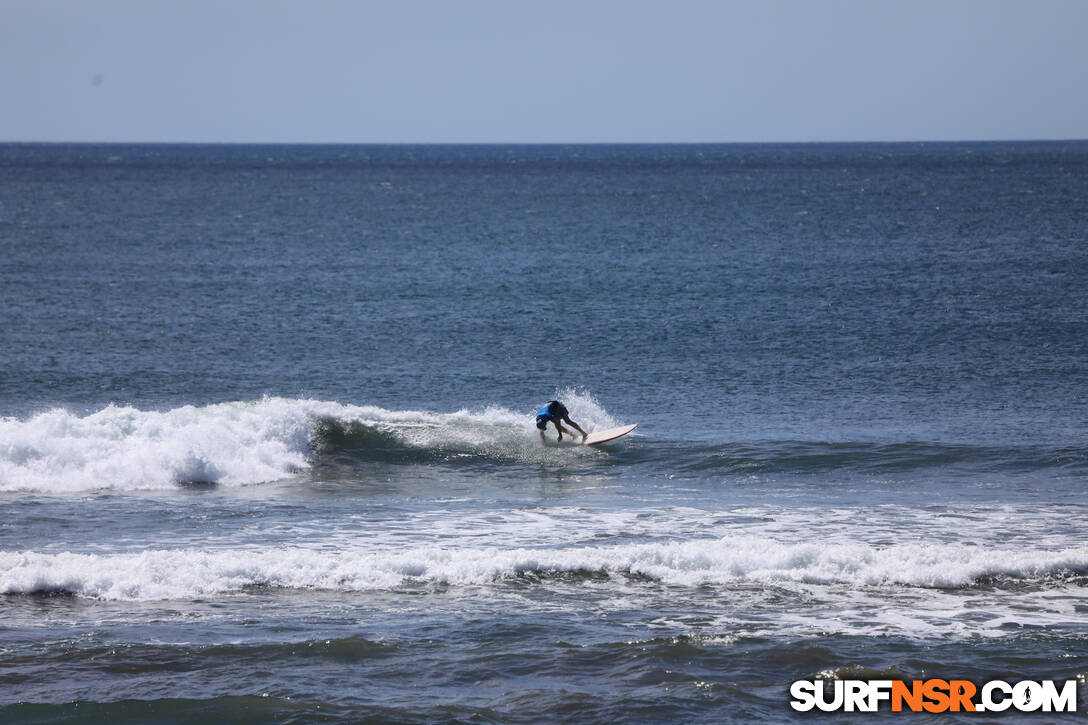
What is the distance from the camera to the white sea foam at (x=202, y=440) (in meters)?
23.2

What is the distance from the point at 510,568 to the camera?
1709 cm

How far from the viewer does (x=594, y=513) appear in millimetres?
20953

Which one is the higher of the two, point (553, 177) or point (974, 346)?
point (553, 177)

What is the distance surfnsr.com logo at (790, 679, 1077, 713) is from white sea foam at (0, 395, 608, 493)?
13.9m

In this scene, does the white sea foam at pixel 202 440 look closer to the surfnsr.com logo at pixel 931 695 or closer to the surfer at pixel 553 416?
the surfer at pixel 553 416

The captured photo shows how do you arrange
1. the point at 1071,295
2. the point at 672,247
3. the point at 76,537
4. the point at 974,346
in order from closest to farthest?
1. the point at 76,537
2. the point at 974,346
3. the point at 1071,295
4. the point at 672,247

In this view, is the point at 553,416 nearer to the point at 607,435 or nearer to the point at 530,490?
the point at 607,435

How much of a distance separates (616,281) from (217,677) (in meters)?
42.7

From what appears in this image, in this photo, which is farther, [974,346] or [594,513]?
[974,346]

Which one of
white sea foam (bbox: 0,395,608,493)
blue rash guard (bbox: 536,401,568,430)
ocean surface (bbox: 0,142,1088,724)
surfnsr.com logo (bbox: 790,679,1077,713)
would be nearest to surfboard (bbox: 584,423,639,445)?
ocean surface (bbox: 0,142,1088,724)

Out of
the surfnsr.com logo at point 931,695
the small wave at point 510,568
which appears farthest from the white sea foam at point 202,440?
the surfnsr.com logo at point 931,695

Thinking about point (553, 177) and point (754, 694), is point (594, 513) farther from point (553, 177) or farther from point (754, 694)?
point (553, 177)

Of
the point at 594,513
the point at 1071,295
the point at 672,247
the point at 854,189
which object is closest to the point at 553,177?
the point at 854,189

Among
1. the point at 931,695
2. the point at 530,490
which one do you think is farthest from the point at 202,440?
the point at 931,695
